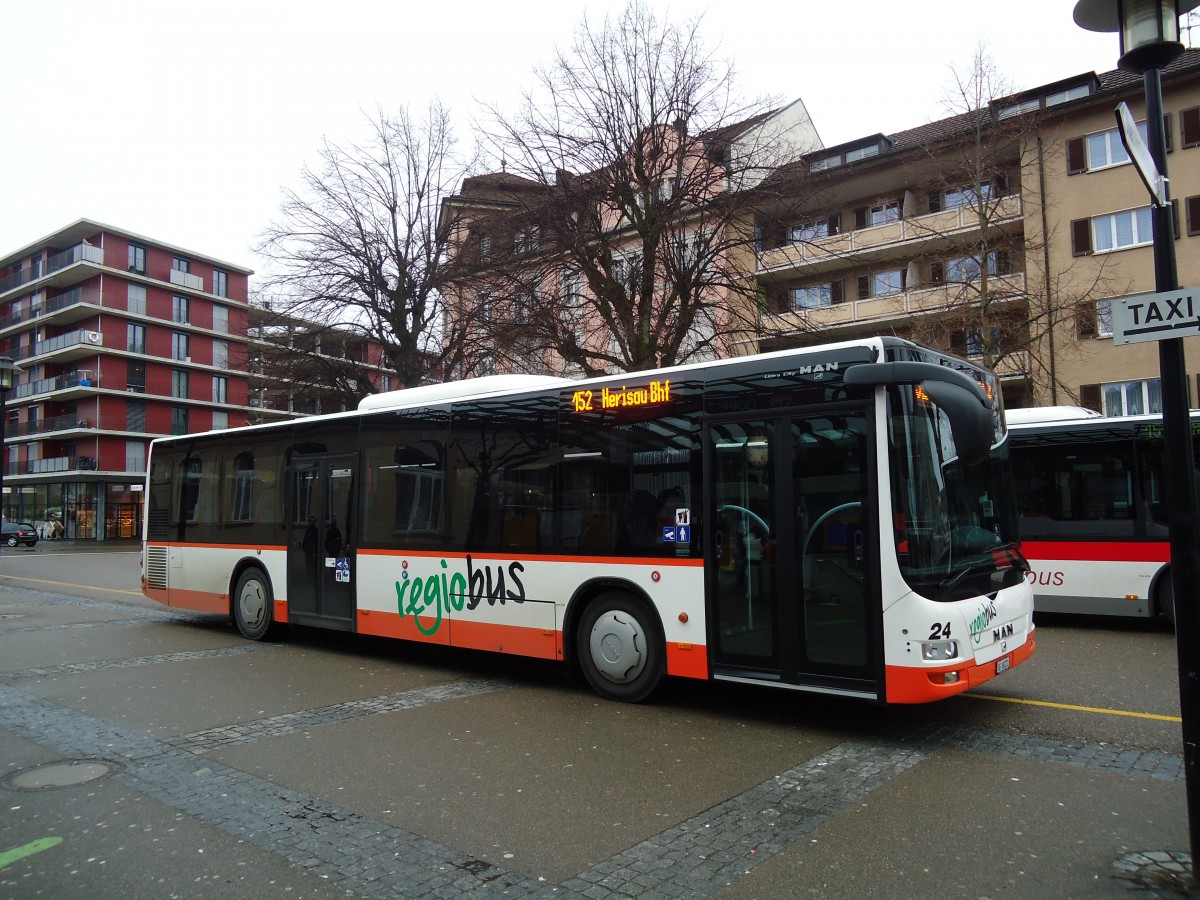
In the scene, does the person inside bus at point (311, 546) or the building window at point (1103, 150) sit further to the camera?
the building window at point (1103, 150)

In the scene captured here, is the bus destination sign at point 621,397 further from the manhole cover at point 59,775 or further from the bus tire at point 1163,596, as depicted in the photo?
the bus tire at point 1163,596

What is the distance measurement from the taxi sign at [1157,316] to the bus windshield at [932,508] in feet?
6.93

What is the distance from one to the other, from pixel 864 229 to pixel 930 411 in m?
29.3

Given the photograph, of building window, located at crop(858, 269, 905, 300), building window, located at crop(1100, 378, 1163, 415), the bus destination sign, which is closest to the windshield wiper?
the bus destination sign

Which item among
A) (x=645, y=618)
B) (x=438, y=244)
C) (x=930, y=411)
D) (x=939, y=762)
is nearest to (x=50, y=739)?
(x=645, y=618)

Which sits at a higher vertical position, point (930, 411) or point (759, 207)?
point (759, 207)

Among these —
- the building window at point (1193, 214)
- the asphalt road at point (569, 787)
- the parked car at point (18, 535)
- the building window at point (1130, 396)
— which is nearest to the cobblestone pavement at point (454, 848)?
the asphalt road at point (569, 787)

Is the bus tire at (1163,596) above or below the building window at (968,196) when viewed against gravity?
below

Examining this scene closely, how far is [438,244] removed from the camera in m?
29.5

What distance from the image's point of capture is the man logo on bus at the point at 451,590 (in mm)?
8625

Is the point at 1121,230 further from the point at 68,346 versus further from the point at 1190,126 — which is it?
the point at 68,346

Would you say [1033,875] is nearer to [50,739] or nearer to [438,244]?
[50,739]

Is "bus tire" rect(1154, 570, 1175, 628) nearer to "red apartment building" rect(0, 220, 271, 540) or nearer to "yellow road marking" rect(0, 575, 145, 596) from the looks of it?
"yellow road marking" rect(0, 575, 145, 596)

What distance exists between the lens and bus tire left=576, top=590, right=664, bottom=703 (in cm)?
751
